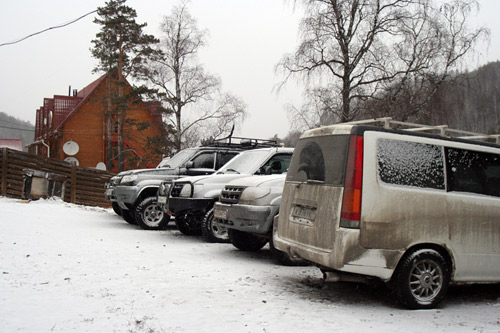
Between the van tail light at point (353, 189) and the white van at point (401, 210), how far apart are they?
0.4 inches

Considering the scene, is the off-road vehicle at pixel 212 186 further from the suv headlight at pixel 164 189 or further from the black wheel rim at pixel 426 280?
the black wheel rim at pixel 426 280

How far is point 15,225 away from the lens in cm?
1031

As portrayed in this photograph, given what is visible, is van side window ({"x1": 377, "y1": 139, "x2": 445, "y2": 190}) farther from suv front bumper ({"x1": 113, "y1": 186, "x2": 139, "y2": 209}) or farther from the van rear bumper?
suv front bumper ({"x1": 113, "y1": 186, "x2": 139, "y2": 209})

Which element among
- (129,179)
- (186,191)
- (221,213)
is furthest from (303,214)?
(129,179)

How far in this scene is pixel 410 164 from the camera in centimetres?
498

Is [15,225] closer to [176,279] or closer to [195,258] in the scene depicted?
[195,258]

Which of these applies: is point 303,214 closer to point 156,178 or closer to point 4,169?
point 156,178

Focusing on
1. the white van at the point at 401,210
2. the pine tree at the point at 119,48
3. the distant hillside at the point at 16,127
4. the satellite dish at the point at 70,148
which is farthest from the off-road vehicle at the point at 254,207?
the distant hillside at the point at 16,127

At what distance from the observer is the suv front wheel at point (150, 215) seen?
1098 cm

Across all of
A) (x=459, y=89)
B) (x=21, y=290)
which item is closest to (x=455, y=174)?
(x=21, y=290)

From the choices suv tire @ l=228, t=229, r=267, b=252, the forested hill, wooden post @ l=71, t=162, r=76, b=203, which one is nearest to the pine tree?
wooden post @ l=71, t=162, r=76, b=203

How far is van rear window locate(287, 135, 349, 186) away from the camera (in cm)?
495

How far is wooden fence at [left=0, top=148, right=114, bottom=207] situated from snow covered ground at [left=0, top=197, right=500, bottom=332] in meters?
9.99

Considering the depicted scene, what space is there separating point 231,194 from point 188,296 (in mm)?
2745
